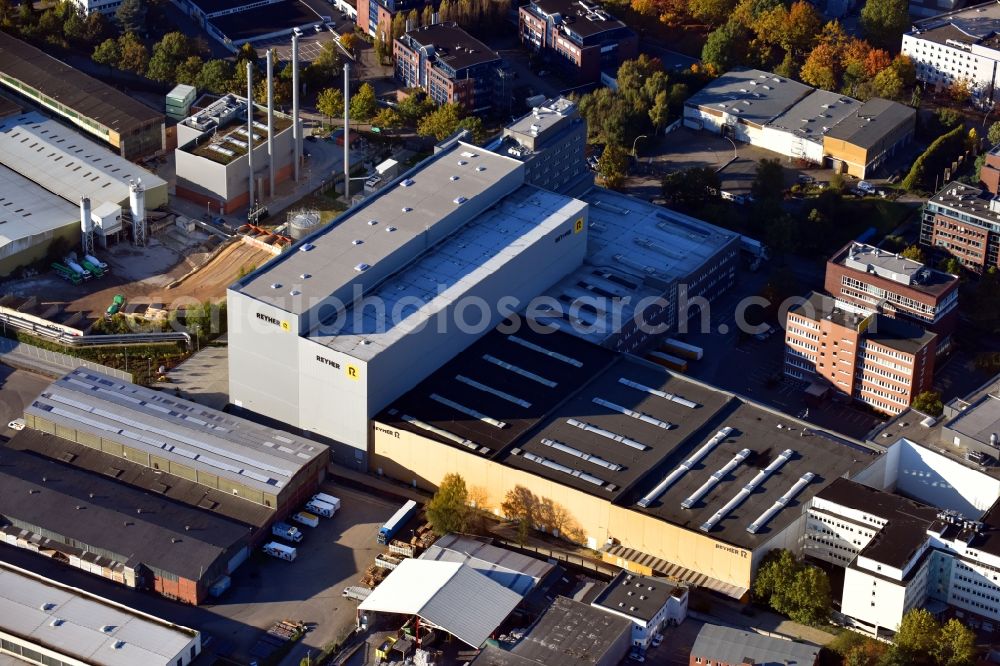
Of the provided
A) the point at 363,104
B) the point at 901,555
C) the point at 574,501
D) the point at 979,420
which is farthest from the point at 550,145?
the point at 901,555

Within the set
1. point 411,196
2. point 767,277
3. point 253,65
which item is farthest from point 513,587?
point 253,65

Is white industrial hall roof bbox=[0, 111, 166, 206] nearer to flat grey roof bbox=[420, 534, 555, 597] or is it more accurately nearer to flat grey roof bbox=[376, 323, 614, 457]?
flat grey roof bbox=[376, 323, 614, 457]

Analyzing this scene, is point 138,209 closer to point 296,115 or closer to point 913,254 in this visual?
point 296,115

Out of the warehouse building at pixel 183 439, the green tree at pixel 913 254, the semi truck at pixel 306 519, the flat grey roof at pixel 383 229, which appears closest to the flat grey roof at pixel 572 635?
the semi truck at pixel 306 519

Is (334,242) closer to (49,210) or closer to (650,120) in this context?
(49,210)

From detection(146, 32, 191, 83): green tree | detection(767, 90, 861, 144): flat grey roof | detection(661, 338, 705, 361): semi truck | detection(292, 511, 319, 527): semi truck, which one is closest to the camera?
detection(292, 511, 319, 527): semi truck

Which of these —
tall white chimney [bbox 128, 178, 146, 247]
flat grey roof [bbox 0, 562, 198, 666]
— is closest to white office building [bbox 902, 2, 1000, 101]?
tall white chimney [bbox 128, 178, 146, 247]
